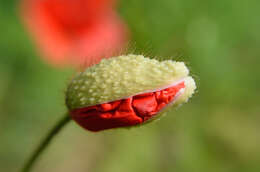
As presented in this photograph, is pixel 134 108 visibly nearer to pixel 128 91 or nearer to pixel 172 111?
pixel 128 91

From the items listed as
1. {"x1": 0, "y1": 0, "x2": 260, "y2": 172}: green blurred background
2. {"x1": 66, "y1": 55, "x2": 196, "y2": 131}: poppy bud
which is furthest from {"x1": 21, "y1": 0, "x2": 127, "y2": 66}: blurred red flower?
{"x1": 66, "y1": 55, "x2": 196, "y2": 131}: poppy bud

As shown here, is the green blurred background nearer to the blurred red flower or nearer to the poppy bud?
the blurred red flower

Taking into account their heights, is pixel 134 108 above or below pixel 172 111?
below

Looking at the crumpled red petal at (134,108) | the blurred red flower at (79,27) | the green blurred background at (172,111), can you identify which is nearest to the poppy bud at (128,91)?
the crumpled red petal at (134,108)

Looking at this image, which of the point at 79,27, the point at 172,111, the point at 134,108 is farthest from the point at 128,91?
the point at 79,27

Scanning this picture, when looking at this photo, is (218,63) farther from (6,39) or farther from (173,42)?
(6,39)

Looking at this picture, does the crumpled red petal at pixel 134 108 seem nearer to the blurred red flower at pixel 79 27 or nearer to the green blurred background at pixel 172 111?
the green blurred background at pixel 172 111
